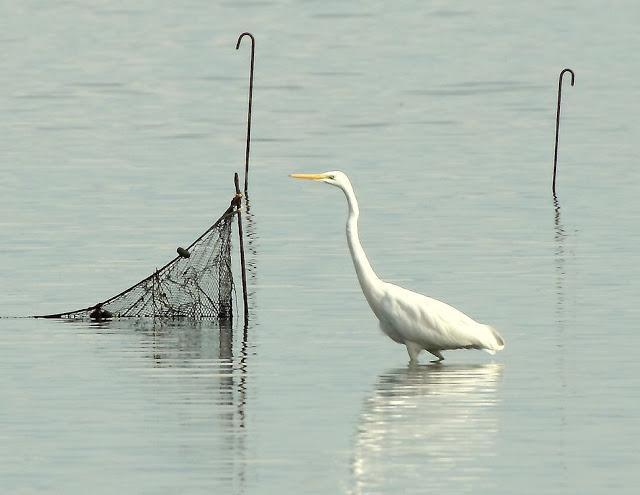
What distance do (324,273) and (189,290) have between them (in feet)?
17.4

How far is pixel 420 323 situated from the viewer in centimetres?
2464

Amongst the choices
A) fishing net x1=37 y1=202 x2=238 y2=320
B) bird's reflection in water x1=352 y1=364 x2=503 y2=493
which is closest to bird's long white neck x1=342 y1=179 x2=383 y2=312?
bird's reflection in water x1=352 y1=364 x2=503 y2=493

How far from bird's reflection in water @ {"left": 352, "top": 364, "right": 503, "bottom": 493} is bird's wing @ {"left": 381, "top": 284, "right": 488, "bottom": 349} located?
0.28 meters

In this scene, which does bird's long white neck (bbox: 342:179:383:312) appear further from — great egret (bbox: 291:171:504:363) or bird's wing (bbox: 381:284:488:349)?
bird's wing (bbox: 381:284:488:349)

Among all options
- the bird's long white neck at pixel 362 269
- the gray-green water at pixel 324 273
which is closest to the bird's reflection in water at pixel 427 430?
the gray-green water at pixel 324 273

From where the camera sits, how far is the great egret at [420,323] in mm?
24594

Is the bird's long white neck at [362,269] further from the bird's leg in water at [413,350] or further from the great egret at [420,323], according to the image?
the bird's leg in water at [413,350]

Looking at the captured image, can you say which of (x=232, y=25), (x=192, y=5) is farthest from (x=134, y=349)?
(x=192, y=5)

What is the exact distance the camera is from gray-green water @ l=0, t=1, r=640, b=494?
19.6 meters

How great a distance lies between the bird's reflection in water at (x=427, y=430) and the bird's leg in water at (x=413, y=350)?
274mm

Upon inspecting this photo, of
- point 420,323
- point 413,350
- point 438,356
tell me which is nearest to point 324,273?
point 438,356

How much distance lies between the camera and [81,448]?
19859mm

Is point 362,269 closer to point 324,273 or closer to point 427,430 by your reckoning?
point 427,430

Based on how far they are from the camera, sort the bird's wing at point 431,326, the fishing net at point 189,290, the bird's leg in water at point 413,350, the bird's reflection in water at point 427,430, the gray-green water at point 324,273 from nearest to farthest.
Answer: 1. the bird's reflection in water at point 427,430
2. the gray-green water at point 324,273
3. the bird's wing at point 431,326
4. the bird's leg in water at point 413,350
5. the fishing net at point 189,290
